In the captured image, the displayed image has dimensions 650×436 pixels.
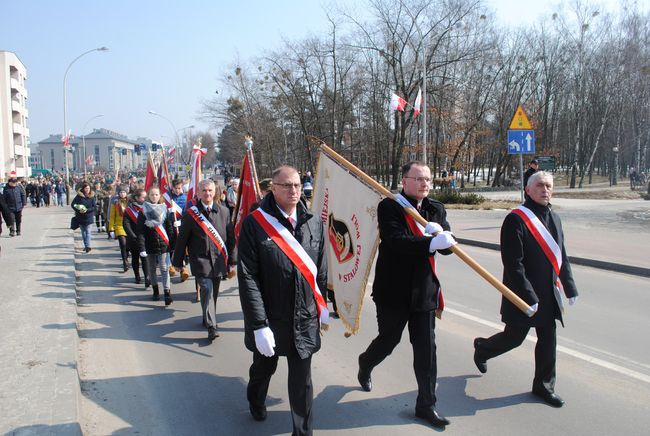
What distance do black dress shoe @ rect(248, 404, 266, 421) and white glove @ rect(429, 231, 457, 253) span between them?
69.9 inches

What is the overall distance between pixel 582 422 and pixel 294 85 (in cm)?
4151

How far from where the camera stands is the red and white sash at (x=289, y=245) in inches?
143

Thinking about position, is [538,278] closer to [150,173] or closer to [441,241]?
[441,241]

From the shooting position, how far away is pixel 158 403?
14.8 ft

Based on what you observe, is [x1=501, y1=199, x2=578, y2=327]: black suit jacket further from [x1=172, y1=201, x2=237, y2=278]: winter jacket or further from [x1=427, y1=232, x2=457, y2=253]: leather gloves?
[x1=172, y1=201, x2=237, y2=278]: winter jacket

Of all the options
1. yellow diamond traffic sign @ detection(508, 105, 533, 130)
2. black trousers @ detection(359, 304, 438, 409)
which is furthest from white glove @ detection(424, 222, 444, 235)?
yellow diamond traffic sign @ detection(508, 105, 533, 130)

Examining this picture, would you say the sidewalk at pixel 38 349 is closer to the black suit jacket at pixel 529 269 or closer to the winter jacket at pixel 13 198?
the black suit jacket at pixel 529 269

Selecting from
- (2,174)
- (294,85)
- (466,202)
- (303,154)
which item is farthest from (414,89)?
(2,174)

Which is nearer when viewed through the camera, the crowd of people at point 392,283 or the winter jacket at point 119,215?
the crowd of people at point 392,283

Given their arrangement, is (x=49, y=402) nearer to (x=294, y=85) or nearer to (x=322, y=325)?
(x=322, y=325)

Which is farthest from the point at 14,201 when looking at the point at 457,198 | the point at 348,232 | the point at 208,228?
the point at 457,198

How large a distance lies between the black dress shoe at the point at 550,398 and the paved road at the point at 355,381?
0.06 metres

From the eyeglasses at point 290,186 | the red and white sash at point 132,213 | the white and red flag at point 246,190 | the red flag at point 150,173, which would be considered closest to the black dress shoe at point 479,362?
the eyeglasses at point 290,186

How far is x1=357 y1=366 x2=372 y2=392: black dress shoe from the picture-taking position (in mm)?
4594
